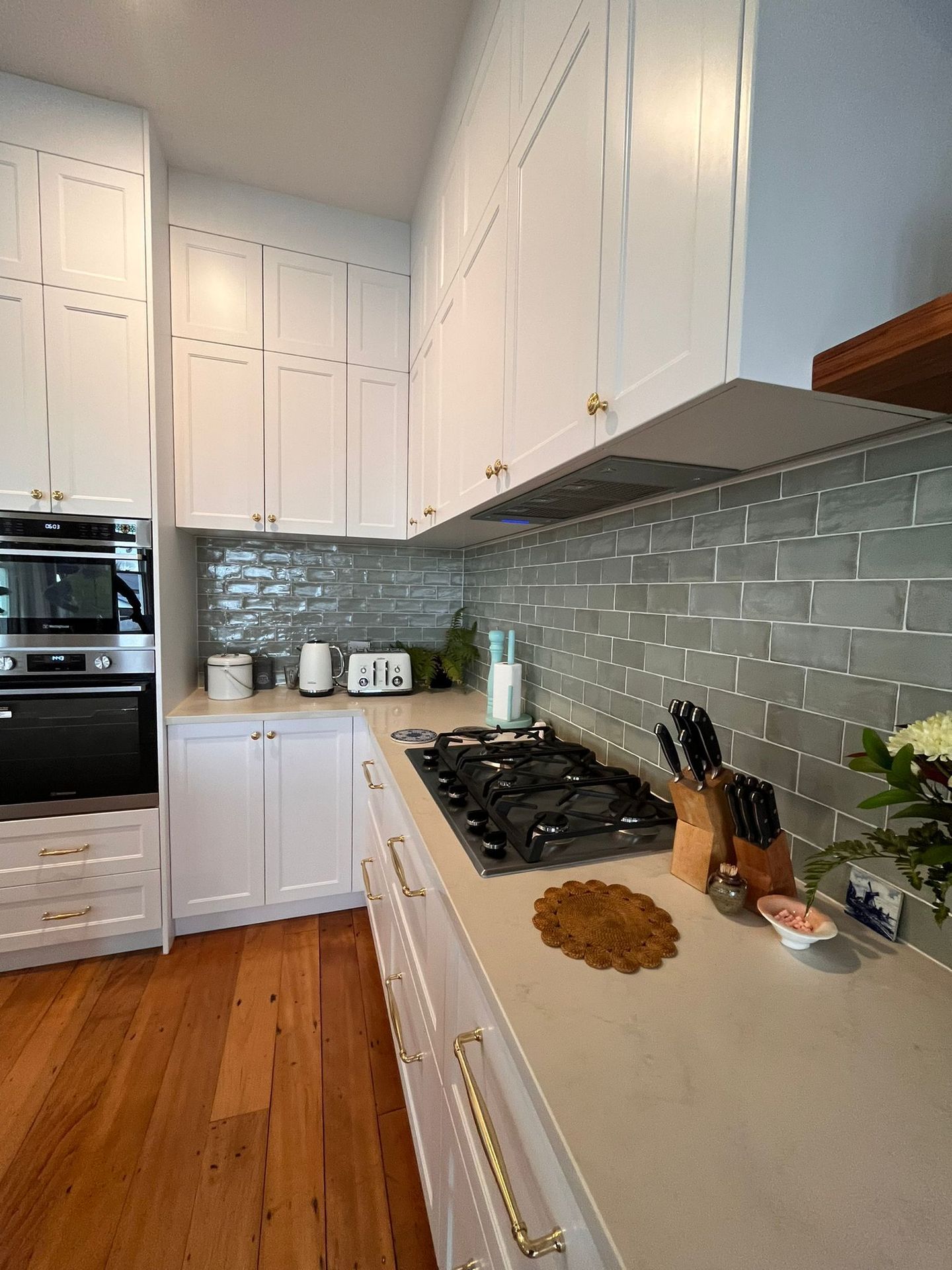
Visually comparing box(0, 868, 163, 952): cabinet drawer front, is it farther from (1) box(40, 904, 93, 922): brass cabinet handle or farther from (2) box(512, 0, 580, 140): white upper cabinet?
(2) box(512, 0, 580, 140): white upper cabinet

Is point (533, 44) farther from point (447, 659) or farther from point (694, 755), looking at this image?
point (447, 659)

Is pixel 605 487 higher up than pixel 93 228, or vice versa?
pixel 93 228

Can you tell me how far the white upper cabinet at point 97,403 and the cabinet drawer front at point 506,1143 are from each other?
1.89 metres

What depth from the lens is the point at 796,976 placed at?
643 millimetres

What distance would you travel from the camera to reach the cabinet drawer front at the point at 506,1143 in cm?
46

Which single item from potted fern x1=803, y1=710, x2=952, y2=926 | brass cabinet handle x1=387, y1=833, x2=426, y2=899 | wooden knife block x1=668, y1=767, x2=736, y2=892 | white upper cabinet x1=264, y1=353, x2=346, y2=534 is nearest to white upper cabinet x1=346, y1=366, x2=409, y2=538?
white upper cabinet x1=264, y1=353, x2=346, y2=534

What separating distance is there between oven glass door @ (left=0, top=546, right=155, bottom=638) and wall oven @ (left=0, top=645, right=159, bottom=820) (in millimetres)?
82

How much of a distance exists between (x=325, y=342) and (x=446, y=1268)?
9.03ft

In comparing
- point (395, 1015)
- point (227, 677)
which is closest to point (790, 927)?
point (395, 1015)

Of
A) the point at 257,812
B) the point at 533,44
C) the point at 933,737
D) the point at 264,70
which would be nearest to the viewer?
the point at 933,737

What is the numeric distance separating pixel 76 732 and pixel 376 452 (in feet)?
5.18

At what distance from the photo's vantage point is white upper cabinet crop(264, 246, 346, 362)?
84.4 inches

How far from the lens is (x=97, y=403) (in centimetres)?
179

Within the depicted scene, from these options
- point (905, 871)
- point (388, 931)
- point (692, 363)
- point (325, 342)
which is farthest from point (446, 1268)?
point (325, 342)
